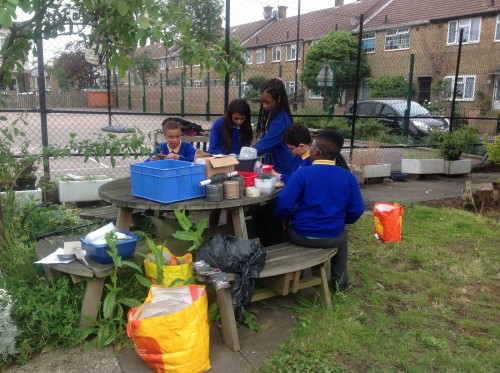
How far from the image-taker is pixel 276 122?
4328 millimetres

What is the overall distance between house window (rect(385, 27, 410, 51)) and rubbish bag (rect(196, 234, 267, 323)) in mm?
27248

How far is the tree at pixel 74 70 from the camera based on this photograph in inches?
227

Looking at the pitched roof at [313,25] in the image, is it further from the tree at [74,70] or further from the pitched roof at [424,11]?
the tree at [74,70]

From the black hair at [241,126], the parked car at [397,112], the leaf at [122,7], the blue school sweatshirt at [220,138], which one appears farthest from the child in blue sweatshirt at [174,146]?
the parked car at [397,112]

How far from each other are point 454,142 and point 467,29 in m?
19.3

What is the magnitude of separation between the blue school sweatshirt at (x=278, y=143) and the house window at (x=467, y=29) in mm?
23843

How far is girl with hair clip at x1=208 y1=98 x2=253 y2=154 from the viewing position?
438cm

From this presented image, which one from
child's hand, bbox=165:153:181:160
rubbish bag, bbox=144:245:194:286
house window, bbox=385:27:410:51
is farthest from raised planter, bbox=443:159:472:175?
house window, bbox=385:27:410:51

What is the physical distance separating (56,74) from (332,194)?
4.22 meters

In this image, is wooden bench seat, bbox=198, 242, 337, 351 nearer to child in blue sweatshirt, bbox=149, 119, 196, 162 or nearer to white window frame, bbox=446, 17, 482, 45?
child in blue sweatshirt, bbox=149, 119, 196, 162

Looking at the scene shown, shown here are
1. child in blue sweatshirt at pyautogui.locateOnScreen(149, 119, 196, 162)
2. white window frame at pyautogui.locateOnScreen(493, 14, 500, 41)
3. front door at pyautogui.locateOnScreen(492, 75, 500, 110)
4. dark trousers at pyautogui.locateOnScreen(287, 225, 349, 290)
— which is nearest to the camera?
dark trousers at pyautogui.locateOnScreen(287, 225, 349, 290)

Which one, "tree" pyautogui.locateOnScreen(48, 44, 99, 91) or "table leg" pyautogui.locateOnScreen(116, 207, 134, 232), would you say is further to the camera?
"tree" pyautogui.locateOnScreen(48, 44, 99, 91)

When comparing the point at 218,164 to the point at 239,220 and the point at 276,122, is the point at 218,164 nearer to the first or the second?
the point at 239,220

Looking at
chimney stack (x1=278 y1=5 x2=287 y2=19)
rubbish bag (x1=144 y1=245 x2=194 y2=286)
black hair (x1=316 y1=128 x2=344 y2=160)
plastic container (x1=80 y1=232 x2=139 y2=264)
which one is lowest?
rubbish bag (x1=144 y1=245 x2=194 y2=286)
